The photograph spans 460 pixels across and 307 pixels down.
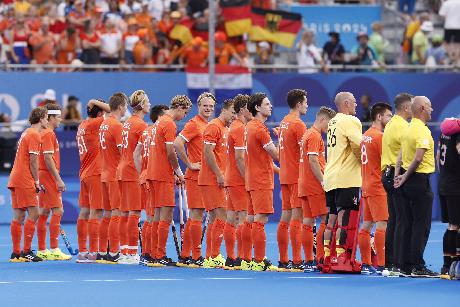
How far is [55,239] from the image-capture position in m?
21.5

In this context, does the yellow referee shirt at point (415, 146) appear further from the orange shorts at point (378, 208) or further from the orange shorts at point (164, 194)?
the orange shorts at point (164, 194)

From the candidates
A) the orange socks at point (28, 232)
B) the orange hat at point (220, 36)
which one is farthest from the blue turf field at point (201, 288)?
the orange hat at point (220, 36)

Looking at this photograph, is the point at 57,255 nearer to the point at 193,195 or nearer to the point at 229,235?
the point at 193,195

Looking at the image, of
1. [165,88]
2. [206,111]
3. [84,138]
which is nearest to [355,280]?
[206,111]

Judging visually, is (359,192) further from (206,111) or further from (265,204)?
(206,111)

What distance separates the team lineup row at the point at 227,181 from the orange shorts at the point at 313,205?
0.04ft

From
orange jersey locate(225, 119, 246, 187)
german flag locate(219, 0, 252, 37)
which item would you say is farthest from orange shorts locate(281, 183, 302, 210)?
german flag locate(219, 0, 252, 37)

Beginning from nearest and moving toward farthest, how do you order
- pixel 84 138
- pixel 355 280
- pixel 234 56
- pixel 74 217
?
1. pixel 355 280
2. pixel 84 138
3. pixel 74 217
4. pixel 234 56

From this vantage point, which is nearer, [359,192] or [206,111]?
[359,192]

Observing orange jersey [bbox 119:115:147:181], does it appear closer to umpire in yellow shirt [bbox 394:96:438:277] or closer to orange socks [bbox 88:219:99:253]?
orange socks [bbox 88:219:99:253]

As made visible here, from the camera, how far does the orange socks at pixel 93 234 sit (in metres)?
20.9

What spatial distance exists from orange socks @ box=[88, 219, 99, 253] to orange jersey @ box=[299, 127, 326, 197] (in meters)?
3.76

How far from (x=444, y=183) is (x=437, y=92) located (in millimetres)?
13395

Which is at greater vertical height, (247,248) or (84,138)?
(84,138)
